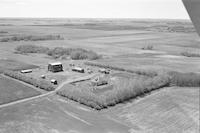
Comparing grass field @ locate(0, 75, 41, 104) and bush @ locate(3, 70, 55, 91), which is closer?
grass field @ locate(0, 75, 41, 104)

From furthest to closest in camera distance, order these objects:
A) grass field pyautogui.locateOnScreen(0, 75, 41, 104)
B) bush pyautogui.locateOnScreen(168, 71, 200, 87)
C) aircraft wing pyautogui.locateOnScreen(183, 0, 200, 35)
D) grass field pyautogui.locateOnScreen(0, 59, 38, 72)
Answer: grass field pyautogui.locateOnScreen(0, 59, 38, 72)
bush pyautogui.locateOnScreen(168, 71, 200, 87)
grass field pyautogui.locateOnScreen(0, 75, 41, 104)
aircraft wing pyautogui.locateOnScreen(183, 0, 200, 35)

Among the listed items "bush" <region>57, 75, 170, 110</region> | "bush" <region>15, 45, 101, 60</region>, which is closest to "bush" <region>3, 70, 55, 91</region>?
"bush" <region>57, 75, 170, 110</region>

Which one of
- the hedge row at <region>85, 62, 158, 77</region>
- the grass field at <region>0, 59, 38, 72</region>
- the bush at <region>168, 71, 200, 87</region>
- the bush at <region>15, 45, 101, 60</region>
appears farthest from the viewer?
the bush at <region>15, 45, 101, 60</region>

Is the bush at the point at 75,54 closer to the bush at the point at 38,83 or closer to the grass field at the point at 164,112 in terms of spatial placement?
the bush at the point at 38,83

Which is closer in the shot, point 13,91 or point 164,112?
point 164,112

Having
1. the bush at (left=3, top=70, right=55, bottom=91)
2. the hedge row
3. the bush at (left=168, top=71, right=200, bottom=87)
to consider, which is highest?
the bush at (left=168, top=71, right=200, bottom=87)

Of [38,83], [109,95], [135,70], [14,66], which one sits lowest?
[14,66]

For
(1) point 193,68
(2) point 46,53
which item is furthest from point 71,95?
(2) point 46,53

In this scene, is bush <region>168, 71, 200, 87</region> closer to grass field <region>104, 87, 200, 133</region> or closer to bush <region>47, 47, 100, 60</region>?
grass field <region>104, 87, 200, 133</region>

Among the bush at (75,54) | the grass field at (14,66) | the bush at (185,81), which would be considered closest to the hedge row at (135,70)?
the bush at (185,81)

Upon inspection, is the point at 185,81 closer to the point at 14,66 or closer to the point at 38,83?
the point at 38,83
